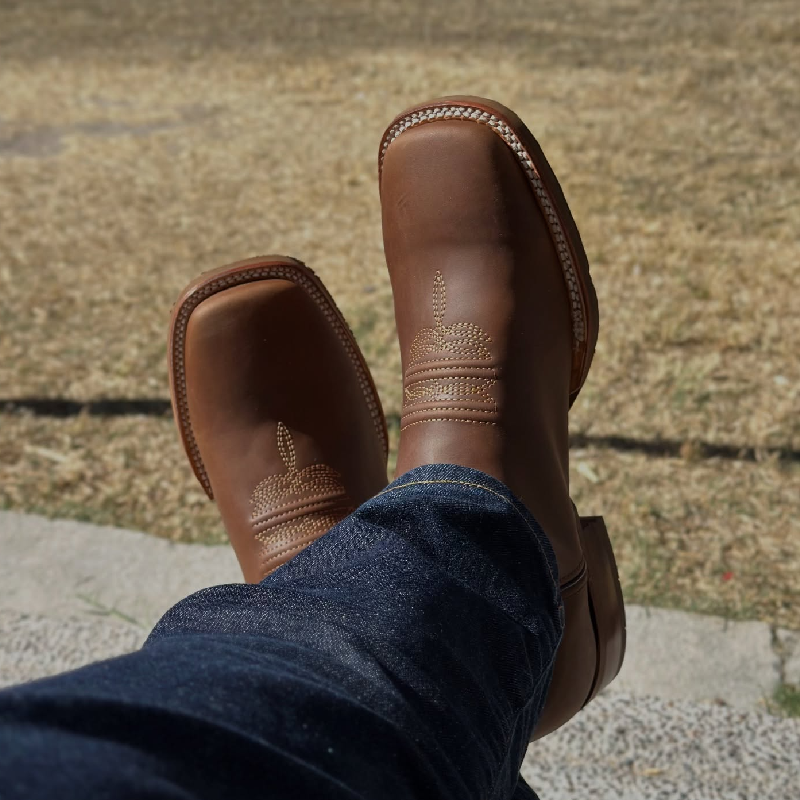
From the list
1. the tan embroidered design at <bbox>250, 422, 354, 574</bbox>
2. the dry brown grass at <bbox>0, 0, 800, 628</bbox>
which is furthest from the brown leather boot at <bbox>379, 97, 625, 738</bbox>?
the dry brown grass at <bbox>0, 0, 800, 628</bbox>

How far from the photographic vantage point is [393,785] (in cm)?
68

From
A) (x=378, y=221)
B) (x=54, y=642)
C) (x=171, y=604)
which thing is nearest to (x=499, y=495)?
(x=171, y=604)

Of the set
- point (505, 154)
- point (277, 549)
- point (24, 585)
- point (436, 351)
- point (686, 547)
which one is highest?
point (505, 154)

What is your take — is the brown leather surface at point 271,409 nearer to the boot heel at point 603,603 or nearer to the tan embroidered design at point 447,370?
the tan embroidered design at point 447,370

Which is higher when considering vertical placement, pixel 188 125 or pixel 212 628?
pixel 212 628

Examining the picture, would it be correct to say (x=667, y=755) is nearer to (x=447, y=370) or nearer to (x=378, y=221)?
(x=447, y=370)

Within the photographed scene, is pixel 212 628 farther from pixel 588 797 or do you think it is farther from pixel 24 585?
pixel 24 585

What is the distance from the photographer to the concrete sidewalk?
128cm

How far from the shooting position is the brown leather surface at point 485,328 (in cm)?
118

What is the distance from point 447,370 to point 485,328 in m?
0.09

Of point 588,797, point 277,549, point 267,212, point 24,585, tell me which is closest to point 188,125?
point 267,212

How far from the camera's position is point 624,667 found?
1.45m

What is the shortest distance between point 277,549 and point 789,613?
81cm

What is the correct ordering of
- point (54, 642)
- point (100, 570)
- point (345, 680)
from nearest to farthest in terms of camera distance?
point (345, 680) → point (54, 642) → point (100, 570)
